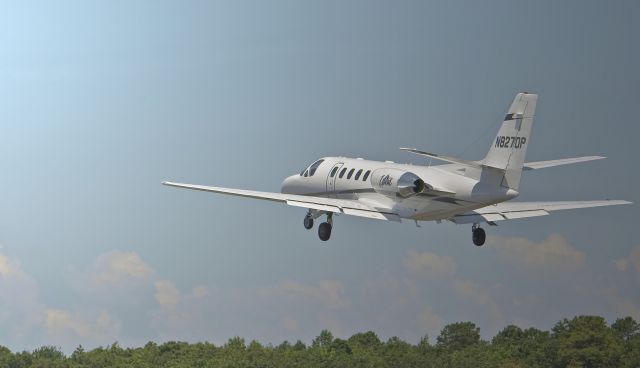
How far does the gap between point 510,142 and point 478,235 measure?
6.51 m

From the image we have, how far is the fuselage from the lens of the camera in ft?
197

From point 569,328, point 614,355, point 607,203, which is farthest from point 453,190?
point 569,328

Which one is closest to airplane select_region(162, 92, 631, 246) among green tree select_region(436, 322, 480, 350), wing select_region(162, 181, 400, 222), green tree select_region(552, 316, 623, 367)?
wing select_region(162, 181, 400, 222)

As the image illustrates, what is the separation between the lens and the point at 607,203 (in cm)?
6431

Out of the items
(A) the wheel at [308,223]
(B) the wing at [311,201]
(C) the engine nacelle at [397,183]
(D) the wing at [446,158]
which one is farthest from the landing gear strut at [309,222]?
(D) the wing at [446,158]

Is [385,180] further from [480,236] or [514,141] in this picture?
[514,141]

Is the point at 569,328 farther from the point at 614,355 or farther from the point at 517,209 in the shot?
the point at 517,209

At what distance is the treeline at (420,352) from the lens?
6309 inches

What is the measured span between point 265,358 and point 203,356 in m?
11.7

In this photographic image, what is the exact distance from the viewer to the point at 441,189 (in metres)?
61.0

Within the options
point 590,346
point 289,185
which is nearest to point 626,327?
point 590,346

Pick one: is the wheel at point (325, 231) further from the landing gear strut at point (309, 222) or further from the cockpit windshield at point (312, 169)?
the cockpit windshield at point (312, 169)

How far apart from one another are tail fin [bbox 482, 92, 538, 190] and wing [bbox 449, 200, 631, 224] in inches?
155

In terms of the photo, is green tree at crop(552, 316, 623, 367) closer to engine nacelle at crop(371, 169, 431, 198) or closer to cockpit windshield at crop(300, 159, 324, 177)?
cockpit windshield at crop(300, 159, 324, 177)
